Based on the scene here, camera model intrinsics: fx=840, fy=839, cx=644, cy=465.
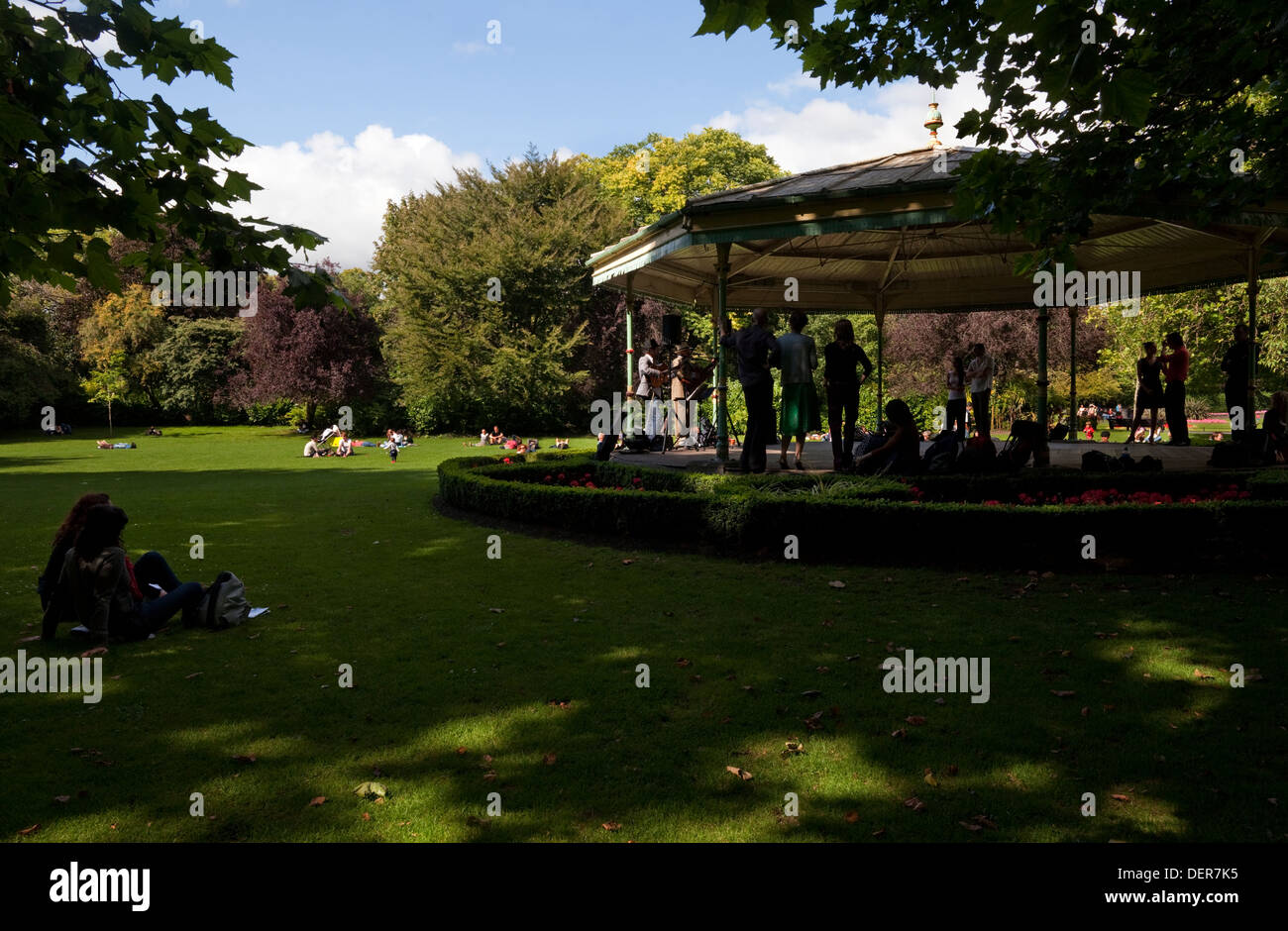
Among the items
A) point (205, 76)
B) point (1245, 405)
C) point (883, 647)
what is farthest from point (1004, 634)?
point (1245, 405)

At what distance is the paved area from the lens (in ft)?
45.4

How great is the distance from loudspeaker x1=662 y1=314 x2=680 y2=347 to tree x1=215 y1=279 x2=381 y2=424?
828 inches

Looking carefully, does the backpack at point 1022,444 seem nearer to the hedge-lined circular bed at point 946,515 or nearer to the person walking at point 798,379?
the hedge-lined circular bed at point 946,515

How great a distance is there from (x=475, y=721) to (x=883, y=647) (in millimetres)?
2991

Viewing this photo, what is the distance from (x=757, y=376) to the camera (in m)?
12.4

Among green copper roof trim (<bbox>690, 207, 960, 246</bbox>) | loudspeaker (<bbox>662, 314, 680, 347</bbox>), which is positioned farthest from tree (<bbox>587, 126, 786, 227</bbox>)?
green copper roof trim (<bbox>690, 207, 960, 246</bbox>)

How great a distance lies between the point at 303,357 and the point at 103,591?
31.4 meters

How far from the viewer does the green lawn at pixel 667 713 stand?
3738 mm

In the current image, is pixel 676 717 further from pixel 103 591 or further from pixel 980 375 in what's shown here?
pixel 980 375

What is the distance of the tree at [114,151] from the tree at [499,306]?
105ft

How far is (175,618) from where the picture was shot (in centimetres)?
745

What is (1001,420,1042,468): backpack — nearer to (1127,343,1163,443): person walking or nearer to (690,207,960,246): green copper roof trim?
(690,207,960,246): green copper roof trim

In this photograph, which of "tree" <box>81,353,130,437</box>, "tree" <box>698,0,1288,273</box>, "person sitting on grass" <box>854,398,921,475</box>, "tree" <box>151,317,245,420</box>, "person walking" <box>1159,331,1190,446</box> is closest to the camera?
"tree" <box>698,0,1288,273</box>
